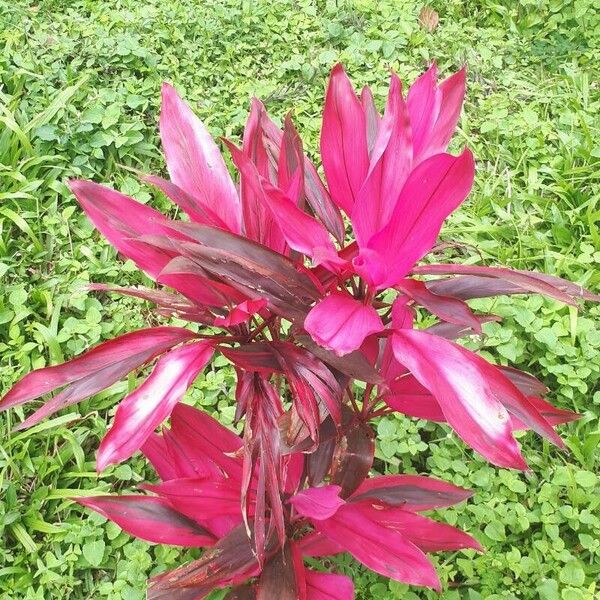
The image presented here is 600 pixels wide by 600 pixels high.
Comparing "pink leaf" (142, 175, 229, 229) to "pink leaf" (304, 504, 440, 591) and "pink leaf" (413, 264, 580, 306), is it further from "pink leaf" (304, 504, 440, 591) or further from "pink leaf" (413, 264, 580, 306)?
"pink leaf" (304, 504, 440, 591)

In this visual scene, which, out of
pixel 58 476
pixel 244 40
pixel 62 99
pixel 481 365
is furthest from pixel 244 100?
pixel 481 365

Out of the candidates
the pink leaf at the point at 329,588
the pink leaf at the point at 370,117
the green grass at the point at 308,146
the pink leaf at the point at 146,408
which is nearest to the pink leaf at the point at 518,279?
the pink leaf at the point at 370,117

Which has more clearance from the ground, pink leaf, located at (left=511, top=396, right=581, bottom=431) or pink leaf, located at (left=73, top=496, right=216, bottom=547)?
pink leaf, located at (left=511, top=396, right=581, bottom=431)

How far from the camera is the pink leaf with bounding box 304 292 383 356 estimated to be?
773mm

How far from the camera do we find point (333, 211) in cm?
103

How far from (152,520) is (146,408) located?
50 cm

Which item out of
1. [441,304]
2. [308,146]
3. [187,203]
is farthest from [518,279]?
[308,146]

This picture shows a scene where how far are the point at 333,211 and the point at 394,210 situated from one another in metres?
0.23

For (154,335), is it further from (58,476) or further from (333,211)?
(58,476)

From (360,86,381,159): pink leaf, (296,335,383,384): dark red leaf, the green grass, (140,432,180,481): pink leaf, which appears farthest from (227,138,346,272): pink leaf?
the green grass

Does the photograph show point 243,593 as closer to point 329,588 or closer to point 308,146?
point 329,588

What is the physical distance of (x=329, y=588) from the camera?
127cm

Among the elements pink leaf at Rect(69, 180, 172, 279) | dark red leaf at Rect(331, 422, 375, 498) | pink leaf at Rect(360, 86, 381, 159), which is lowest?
dark red leaf at Rect(331, 422, 375, 498)

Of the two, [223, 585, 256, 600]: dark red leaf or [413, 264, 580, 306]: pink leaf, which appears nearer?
[413, 264, 580, 306]: pink leaf
